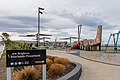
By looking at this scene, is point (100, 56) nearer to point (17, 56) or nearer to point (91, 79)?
point (91, 79)

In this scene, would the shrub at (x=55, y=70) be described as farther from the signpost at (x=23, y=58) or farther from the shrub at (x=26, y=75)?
the signpost at (x=23, y=58)

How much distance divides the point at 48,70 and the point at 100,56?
8258 millimetres

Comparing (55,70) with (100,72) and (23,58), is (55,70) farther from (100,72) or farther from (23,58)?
(100,72)

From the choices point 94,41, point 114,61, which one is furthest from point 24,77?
point 94,41

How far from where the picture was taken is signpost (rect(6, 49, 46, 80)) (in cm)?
638

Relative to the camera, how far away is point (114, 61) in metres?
15.2

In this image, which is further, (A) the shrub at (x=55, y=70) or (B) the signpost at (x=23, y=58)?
(A) the shrub at (x=55, y=70)

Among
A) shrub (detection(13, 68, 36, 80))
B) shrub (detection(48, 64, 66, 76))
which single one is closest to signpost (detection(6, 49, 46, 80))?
shrub (detection(13, 68, 36, 80))

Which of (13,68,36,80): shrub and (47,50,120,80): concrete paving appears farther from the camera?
(47,50,120,80): concrete paving

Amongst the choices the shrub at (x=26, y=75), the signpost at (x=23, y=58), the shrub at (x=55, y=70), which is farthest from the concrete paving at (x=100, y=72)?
the signpost at (x=23, y=58)

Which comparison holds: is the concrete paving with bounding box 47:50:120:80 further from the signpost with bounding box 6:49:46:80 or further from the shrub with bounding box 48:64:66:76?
the signpost with bounding box 6:49:46:80

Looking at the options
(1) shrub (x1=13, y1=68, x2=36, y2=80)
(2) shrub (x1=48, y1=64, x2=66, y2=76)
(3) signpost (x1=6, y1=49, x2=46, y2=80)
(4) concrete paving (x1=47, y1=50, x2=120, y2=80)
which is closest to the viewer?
(3) signpost (x1=6, y1=49, x2=46, y2=80)

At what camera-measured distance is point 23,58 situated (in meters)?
6.60

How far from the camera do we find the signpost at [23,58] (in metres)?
6.38
